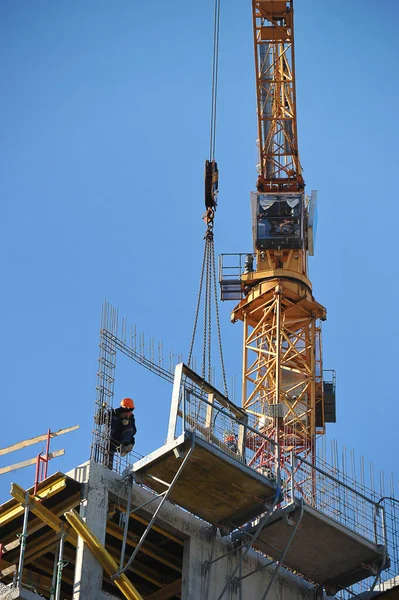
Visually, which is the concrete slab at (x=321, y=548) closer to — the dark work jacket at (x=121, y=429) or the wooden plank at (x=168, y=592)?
the wooden plank at (x=168, y=592)

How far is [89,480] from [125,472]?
938 millimetres

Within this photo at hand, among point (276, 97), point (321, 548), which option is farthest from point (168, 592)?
point (276, 97)

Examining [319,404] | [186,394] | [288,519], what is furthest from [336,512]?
[319,404]

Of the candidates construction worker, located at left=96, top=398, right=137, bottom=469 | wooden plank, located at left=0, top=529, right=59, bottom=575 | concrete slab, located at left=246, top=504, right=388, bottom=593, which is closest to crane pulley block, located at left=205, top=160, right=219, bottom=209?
construction worker, located at left=96, top=398, right=137, bottom=469

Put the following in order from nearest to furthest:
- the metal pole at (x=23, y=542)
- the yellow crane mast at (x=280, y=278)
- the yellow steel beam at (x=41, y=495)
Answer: the metal pole at (x=23, y=542) < the yellow steel beam at (x=41, y=495) < the yellow crane mast at (x=280, y=278)

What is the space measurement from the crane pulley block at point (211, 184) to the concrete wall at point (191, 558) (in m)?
15.7

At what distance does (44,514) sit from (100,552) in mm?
1783

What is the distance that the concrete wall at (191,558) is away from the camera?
33781 mm

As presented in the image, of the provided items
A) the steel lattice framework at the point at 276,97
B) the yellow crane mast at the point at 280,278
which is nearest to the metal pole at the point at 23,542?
the yellow crane mast at the point at 280,278

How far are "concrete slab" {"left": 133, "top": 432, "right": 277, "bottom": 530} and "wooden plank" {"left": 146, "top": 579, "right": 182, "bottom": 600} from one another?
2.57 m

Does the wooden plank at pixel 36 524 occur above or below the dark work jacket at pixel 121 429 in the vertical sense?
below

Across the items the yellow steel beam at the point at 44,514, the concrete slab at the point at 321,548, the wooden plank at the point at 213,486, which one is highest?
the concrete slab at the point at 321,548

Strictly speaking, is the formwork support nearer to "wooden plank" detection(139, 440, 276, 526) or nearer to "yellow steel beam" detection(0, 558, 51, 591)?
"wooden plank" detection(139, 440, 276, 526)

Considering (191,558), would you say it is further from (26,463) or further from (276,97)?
(276,97)
